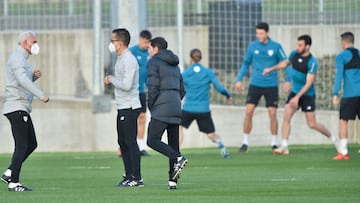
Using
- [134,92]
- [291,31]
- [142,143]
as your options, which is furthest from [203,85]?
[134,92]

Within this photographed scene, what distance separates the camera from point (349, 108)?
2181 cm

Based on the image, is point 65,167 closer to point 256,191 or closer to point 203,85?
point 203,85

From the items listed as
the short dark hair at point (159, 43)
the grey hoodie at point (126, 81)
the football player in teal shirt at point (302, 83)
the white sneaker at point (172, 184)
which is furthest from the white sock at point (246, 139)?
the white sneaker at point (172, 184)

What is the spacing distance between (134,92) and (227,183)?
1.67 metres

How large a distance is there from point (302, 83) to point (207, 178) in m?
5.27

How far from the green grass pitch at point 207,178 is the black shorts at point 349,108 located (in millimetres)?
695

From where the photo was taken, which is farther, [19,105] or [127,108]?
[127,108]

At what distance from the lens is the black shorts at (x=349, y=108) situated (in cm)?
2181

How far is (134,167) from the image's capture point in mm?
16719

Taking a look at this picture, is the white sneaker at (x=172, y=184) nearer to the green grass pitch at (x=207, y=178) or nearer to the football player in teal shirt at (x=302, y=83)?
the green grass pitch at (x=207, y=178)

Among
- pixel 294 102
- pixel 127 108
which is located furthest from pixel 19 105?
pixel 294 102

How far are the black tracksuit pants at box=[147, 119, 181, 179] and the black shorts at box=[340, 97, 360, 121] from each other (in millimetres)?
5852

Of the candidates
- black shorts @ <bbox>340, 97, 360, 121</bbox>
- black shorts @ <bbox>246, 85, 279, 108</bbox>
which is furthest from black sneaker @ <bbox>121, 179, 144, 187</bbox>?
black shorts @ <bbox>246, 85, 279, 108</bbox>

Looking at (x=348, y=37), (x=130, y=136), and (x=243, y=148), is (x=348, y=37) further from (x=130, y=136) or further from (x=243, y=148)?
(x=130, y=136)
